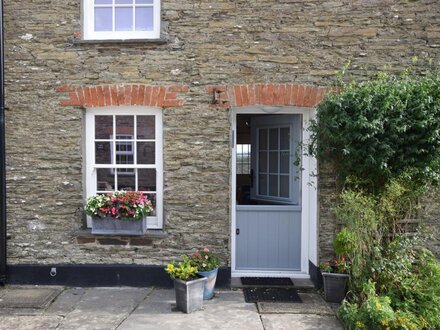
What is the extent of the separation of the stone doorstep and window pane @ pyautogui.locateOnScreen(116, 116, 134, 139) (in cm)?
239

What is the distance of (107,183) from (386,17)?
465cm

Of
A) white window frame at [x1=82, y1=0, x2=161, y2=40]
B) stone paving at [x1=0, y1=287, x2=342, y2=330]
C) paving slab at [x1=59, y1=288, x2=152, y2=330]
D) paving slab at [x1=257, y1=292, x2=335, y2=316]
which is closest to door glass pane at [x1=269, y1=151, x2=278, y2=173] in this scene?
stone paving at [x1=0, y1=287, x2=342, y2=330]

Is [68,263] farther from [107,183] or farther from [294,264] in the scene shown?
[294,264]

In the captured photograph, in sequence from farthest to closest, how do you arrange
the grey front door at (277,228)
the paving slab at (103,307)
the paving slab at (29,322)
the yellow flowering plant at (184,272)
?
the grey front door at (277,228), the yellow flowering plant at (184,272), the paving slab at (103,307), the paving slab at (29,322)

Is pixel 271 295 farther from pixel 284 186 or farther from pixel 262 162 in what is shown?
pixel 262 162

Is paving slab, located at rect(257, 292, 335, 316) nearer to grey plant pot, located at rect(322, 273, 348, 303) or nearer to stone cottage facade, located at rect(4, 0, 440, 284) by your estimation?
grey plant pot, located at rect(322, 273, 348, 303)

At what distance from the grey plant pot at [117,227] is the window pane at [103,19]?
2.80m

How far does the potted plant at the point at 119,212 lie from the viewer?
5492 millimetres

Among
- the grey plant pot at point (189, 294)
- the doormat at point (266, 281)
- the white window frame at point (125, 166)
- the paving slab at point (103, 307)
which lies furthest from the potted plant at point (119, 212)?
the doormat at point (266, 281)

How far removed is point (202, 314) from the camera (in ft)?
15.8

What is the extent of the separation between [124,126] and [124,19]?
1582 mm

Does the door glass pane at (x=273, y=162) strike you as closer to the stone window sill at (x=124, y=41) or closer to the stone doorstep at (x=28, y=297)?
the stone window sill at (x=124, y=41)

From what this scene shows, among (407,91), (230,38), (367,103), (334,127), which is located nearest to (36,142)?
(230,38)

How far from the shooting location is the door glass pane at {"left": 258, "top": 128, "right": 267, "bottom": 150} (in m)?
6.66
